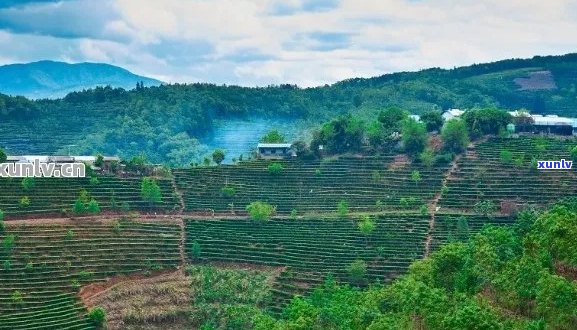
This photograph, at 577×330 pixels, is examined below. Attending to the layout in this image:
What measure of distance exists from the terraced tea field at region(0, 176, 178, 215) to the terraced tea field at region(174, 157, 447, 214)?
2.85 meters

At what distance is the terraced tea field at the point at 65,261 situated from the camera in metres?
46.2

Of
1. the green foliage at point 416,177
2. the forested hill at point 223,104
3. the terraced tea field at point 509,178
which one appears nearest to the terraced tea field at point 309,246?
the terraced tea field at point 509,178

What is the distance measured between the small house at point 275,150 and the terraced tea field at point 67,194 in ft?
38.5

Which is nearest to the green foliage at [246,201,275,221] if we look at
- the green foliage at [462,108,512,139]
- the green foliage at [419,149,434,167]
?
the green foliage at [419,149,434,167]

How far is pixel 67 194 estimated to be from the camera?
192 feet

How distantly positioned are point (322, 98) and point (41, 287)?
2852 inches

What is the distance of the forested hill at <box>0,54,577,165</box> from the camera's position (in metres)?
95.5

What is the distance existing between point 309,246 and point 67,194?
1683 cm

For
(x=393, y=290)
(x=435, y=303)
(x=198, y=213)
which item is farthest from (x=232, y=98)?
(x=435, y=303)

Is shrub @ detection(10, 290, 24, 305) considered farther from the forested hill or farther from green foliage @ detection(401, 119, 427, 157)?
the forested hill

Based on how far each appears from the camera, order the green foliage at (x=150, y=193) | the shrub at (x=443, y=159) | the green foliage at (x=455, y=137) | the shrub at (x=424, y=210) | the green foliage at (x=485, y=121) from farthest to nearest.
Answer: the green foliage at (x=485, y=121) → the green foliage at (x=455, y=137) → the shrub at (x=443, y=159) → the green foliage at (x=150, y=193) → the shrub at (x=424, y=210)

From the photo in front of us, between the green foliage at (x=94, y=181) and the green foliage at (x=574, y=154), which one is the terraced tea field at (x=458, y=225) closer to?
the green foliage at (x=574, y=154)

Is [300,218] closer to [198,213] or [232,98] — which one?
[198,213]

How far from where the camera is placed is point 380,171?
65625mm
